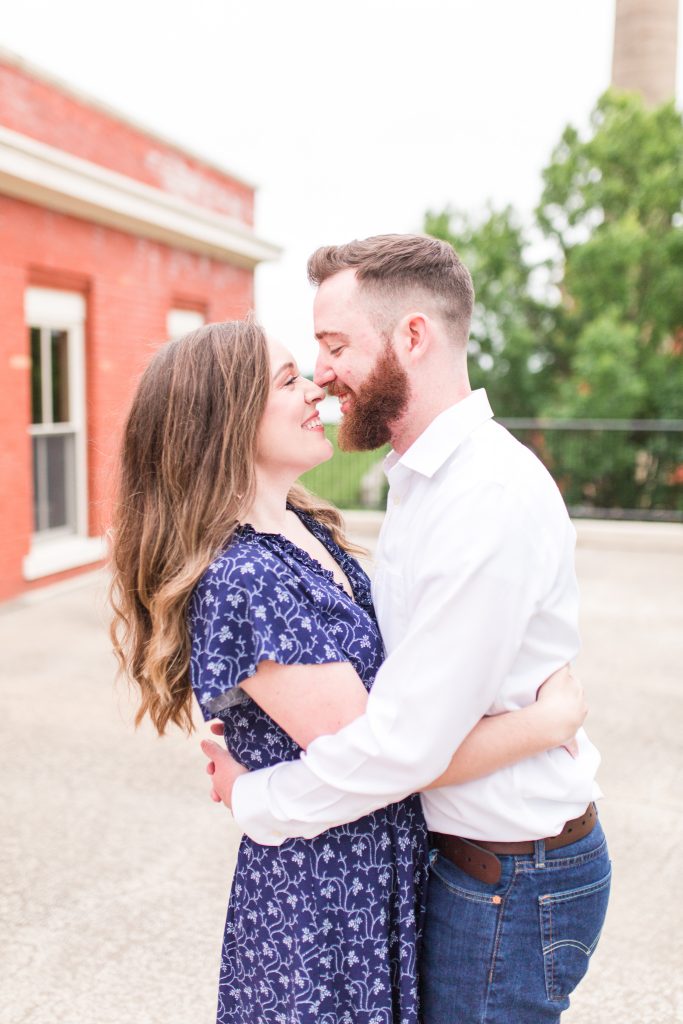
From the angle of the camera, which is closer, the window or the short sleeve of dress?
the short sleeve of dress

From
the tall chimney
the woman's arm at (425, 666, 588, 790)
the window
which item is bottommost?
the woman's arm at (425, 666, 588, 790)

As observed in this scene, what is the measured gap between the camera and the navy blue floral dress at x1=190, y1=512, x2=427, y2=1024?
1.55 metres

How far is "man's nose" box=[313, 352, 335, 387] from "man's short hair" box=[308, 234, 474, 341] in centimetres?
13

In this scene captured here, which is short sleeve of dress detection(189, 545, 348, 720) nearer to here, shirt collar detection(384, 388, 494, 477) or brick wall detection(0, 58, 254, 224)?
shirt collar detection(384, 388, 494, 477)

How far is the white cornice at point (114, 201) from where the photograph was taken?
7520 mm

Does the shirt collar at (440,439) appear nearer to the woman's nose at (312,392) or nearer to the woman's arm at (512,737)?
the woman's nose at (312,392)

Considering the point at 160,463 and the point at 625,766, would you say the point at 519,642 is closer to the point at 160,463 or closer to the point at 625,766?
the point at 160,463

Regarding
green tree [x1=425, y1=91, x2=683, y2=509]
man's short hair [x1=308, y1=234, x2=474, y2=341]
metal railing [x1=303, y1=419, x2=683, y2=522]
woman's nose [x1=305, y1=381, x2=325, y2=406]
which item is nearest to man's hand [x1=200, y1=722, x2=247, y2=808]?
woman's nose [x1=305, y1=381, x2=325, y2=406]

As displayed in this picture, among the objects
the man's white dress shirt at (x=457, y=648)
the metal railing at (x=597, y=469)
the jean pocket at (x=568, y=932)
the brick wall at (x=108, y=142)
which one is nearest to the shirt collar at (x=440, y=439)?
the man's white dress shirt at (x=457, y=648)

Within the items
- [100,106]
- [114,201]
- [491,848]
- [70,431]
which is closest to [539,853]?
[491,848]

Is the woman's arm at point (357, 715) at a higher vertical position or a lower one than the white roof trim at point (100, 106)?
lower

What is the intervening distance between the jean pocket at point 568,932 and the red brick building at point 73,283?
5895 mm

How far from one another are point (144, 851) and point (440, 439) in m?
2.70

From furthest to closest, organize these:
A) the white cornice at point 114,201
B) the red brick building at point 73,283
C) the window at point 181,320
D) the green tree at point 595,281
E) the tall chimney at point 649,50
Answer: the tall chimney at point 649,50, the green tree at point 595,281, the window at point 181,320, the red brick building at point 73,283, the white cornice at point 114,201
